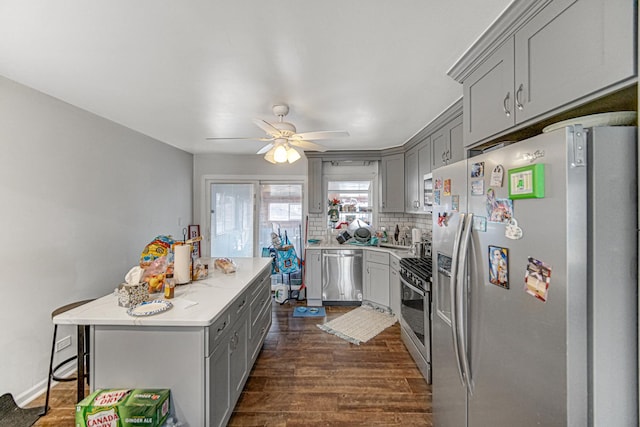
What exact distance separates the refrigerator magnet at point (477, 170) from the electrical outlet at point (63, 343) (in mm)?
3411

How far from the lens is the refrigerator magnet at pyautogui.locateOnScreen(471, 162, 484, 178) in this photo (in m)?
1.29

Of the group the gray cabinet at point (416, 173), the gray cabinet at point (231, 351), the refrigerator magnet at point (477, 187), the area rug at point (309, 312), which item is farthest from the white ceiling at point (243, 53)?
the area rug at point (309, 312)

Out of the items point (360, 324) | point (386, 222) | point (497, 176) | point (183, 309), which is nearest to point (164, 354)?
point (183, 309)

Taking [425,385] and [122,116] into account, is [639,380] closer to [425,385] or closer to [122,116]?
[425,385]

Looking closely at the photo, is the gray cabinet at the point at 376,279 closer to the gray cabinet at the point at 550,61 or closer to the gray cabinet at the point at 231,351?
the gray cabinet at the point at 231,351

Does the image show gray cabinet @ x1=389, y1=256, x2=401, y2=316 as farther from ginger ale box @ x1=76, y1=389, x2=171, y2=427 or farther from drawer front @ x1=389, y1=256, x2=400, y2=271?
ginger ale box @ x1=76, y1=389, x2=171, y2=427

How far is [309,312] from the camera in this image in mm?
3938

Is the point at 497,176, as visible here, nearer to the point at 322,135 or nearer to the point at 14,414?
the point at 322,135

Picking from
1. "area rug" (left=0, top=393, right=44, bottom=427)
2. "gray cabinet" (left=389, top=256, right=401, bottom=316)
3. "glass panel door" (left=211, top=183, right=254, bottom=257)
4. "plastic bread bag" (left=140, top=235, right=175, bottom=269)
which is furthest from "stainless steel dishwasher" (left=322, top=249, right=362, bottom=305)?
"area rug" (left=0, top=393, right=44, bottom=427)

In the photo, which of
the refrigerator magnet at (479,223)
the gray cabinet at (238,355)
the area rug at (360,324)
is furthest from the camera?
the area rug at (360,324)

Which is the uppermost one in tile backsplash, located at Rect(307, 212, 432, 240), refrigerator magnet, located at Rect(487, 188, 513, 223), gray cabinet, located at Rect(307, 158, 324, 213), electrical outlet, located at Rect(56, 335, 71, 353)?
gray cabinet, located at Rect(307, 158, 324, 213)

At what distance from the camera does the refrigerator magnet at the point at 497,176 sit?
3.77 feet

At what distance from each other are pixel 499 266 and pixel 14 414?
326cm

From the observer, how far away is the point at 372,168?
15.6 ft
